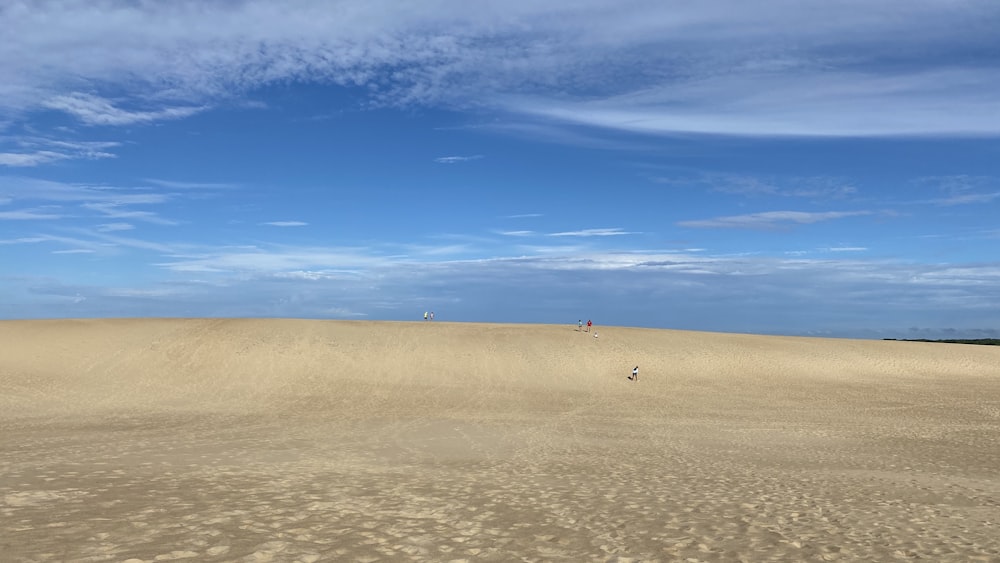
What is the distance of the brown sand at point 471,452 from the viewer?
348 inches

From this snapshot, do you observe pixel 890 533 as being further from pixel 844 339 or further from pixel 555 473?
pixel 844 339

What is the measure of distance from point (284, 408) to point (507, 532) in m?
20.3

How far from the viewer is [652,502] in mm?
11297

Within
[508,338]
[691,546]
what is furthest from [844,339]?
[691,546]

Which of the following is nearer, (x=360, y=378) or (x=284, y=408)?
(x=284, y=408)

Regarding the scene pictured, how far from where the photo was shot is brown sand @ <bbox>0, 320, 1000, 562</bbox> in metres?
8.84

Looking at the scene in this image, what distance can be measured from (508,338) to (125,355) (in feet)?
76.8

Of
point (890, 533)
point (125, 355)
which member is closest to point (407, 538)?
point (890, 533)

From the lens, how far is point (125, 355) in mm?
38156

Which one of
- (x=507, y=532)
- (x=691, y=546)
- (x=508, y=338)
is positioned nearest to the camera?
(x=691, y=546)

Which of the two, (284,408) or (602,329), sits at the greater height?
(602,329)

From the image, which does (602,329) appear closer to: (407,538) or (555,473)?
(555,473)

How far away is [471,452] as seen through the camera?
17.3 m

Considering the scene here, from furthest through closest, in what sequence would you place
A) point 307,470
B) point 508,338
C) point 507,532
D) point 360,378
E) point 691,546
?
point 508,338 < point 360,378 < point 307,470 < point 507,532 < point 691,546
